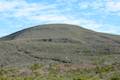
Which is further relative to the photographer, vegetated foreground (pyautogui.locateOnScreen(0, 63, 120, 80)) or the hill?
the hill

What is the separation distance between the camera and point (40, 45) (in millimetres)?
62562

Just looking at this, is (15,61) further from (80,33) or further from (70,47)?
(80,33)

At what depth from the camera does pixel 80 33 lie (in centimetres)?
8662

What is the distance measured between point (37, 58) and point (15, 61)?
13.2 ft

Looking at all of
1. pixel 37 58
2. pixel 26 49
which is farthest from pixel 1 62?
pixel 26 49

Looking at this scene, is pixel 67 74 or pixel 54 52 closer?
pixel 67 74

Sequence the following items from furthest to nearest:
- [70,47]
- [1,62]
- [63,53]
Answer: [70,47], [63,53], [1,62]

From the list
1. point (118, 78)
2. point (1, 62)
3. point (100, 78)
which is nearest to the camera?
point (118, 78)

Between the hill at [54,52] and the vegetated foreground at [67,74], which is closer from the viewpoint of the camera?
the vegetated foreground at [67,74]

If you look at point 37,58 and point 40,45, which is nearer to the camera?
point 37,58

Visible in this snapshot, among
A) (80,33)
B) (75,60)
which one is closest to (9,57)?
(75,60)

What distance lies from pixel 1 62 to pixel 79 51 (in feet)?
47.7

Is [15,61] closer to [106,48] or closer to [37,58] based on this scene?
[37,58]

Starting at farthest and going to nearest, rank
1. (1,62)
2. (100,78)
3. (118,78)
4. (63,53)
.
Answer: (63,53) → (1,62) → (100,78) → (118,78)
